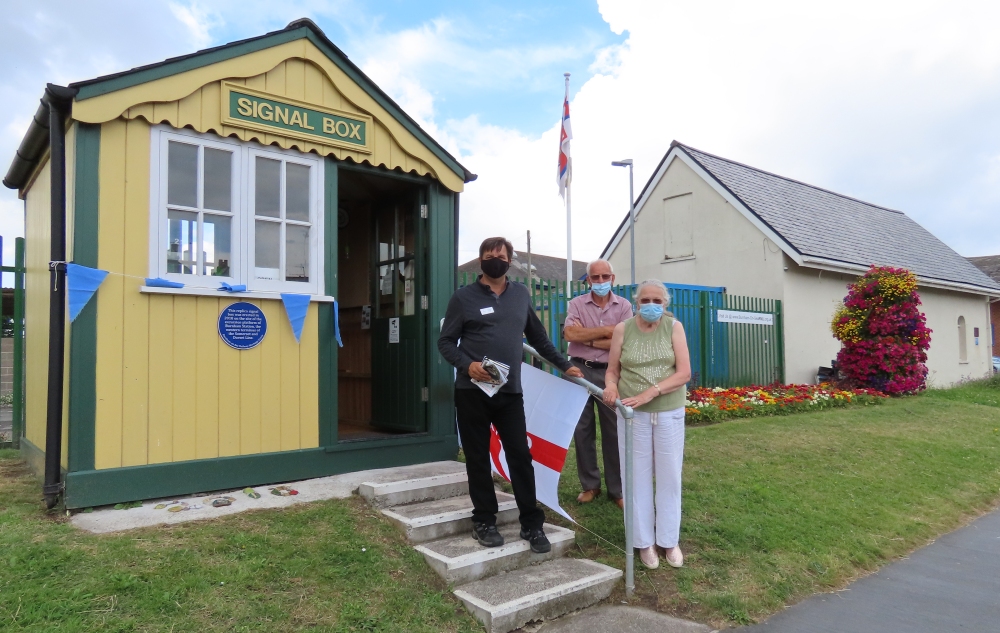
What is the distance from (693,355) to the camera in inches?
489

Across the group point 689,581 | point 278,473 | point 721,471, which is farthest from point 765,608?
point 278,473

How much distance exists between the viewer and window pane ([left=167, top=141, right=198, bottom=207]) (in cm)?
512

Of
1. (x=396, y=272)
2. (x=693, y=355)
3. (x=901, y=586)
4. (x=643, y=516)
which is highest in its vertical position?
(x=396, y=272)

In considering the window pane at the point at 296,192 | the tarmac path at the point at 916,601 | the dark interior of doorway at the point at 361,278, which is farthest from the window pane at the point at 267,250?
the tarmac path at the point at 916,601

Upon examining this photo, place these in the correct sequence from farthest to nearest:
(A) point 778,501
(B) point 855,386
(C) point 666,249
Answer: (C) point 666,249 → (B) point 855,386 → (A) point 778,501

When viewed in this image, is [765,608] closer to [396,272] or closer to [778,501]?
[778,501]

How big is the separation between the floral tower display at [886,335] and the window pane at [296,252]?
11.9m

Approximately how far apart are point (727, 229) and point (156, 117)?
13832 mm

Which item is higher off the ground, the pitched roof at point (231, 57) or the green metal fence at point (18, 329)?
the pitched roof at point (231, 57)

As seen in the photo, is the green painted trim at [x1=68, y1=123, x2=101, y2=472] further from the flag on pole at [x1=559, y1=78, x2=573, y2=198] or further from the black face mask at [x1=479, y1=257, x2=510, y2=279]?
the flag on pole at [x1=559, y1=78, x2=573, y2=198]

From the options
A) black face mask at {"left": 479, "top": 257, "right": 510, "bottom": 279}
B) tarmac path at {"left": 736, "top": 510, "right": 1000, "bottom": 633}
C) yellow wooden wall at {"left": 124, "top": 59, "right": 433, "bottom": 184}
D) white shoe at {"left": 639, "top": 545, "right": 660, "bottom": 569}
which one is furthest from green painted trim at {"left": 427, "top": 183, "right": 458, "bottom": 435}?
tarmac path at {"left": 736, "top": 510, "right": 1000, "bottom": 633}

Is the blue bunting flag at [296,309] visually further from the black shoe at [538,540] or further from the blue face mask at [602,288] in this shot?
the black shoe at [538,540]

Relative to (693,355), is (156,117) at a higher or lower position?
higher

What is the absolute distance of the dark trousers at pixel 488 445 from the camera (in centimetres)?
428
